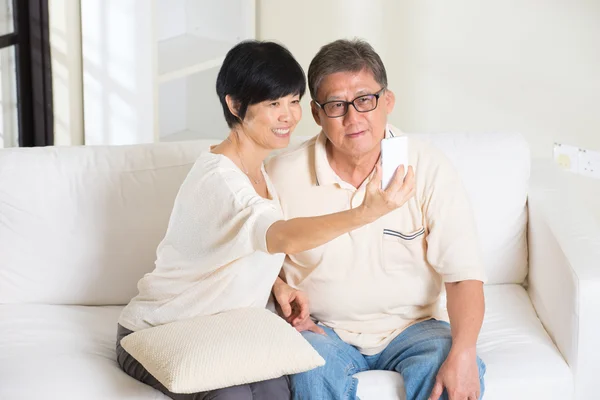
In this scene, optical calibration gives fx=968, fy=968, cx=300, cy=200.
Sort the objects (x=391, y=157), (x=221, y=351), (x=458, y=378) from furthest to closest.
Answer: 1. (x=458, y=378)
2. (x=221, y=351)
3. (x=391, y=157)

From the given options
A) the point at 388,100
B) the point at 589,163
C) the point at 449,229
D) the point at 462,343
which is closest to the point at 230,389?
the point at 462,343

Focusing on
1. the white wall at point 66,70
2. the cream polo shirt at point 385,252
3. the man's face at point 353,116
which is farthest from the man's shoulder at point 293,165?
the white wall at point 66,70

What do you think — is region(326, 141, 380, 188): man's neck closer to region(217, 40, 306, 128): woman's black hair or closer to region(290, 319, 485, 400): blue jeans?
region(217, 40, 306, 128): woman's black hair

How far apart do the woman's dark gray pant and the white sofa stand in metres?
0.13

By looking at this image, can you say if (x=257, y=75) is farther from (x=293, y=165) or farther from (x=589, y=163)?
(x=589, y=163)

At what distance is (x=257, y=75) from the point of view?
2125 mm

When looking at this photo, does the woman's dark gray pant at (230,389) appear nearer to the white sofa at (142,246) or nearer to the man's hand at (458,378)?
the white sofa at (142,246)

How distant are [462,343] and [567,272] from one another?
0.34 m

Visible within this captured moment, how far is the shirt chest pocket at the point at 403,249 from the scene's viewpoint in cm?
227

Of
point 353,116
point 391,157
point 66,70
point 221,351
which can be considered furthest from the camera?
point 66,70

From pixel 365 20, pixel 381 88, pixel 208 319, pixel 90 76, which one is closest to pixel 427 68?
pixel 365 20

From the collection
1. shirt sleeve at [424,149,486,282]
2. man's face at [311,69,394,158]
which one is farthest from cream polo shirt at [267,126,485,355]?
man's face at [311,69,394,158]

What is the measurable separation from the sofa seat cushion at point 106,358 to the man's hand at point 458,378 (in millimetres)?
78

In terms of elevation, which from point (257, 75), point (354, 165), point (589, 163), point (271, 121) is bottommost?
point (589, 163)
